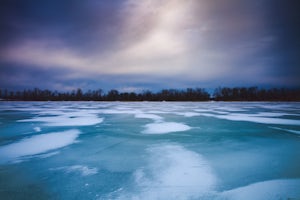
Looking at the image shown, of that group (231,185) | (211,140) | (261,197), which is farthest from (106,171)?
(211,140)

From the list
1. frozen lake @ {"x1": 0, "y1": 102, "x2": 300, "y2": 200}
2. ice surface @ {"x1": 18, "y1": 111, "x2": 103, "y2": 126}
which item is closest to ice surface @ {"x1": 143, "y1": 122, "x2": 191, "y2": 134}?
frozen lake @ {"x1": 0, "y1": 102, "x2": 300, "y2": 200}

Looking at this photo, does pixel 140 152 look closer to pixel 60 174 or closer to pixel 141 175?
pixel 141 175

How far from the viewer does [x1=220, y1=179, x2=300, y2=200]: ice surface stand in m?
1.78

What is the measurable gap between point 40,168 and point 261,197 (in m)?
2.52

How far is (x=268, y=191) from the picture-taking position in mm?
1876

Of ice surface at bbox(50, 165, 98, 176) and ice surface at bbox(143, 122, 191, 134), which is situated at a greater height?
ice surface at bbox(143, 122, 191, 134)

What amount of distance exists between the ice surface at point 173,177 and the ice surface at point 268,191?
23cm

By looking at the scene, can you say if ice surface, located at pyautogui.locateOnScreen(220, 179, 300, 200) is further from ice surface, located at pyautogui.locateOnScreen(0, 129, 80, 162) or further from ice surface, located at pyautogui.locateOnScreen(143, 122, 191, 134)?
ice surface, located at pyautogui.locateOnScreen(143, 122, 191, 134)

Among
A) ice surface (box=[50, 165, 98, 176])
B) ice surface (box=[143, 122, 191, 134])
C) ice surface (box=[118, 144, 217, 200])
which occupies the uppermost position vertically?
ice surface (box=[143, 122, 191, 134])

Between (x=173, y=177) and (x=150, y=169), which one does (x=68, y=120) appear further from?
(x=173, y=177)

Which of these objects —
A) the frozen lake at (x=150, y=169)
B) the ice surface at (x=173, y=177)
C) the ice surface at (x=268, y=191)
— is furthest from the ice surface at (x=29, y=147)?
the ice surface at (x=268, y=191)

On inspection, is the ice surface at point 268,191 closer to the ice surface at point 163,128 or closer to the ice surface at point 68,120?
the ice surface at point 163,128

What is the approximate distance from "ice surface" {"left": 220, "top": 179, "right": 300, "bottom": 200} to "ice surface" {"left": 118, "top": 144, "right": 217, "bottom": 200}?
0.76 ft

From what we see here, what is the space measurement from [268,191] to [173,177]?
94 cm
